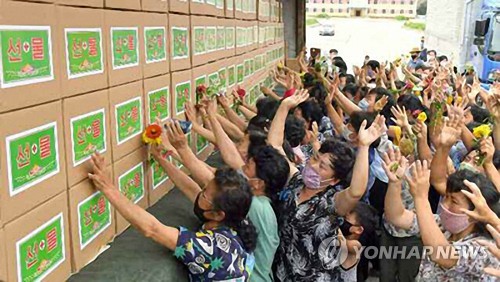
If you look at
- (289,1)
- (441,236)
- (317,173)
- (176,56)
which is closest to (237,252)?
(317,173)

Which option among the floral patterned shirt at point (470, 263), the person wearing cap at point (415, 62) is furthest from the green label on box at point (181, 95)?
the person wearing cap at point (415, 62)

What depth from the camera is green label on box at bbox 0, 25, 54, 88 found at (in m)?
2.00

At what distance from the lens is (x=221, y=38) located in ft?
17.7

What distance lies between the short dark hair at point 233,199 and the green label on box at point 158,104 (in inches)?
34.9

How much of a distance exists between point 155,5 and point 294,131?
4.30 ft

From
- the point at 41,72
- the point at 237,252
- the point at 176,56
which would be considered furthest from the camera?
the point at 176,56

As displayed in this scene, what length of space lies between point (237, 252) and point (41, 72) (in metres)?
1.11

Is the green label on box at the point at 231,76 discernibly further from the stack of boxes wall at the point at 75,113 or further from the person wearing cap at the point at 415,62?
the person wearing cap at the point at 415,62

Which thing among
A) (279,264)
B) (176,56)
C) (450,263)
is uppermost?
(176,56)

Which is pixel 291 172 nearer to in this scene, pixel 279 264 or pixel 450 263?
pixel 279 264

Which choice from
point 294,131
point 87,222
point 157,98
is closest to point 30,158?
point 87,222

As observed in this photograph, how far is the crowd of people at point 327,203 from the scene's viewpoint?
8.48 feet

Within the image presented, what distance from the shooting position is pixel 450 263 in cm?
266

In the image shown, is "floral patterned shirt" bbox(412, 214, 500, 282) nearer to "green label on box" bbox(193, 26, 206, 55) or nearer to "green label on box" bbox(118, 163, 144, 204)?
"green label on box" bbox(118, 163, 144, 204)
